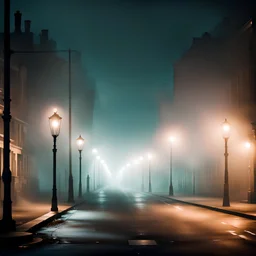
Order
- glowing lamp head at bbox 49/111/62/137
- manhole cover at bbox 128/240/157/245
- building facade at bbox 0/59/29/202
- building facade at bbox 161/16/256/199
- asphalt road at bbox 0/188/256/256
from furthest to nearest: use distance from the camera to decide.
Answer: building facade at bbox 161/16/256/199 → building facade at bbox 0/59/29/202 → glowing lamp head at bbox 49/111/62/137 → manhole cover at bbox 128/240/157/245 → asphalt road at bbox 0/188/256/256

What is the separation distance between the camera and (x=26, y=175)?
5756 cm

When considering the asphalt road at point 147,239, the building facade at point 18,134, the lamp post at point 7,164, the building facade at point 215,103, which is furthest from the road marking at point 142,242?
the building facade at point 18,134

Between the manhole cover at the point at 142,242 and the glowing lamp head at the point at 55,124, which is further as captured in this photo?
the glowing lamp head at the point at 55,124

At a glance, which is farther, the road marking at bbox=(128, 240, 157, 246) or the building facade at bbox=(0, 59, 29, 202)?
the building facade at bbox=(0, 59, 29, 202)

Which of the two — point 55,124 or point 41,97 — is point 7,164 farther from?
point 41,97

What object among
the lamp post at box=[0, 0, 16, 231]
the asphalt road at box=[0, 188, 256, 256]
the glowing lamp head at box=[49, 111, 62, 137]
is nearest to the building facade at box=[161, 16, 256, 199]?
the glowing lamp head at box=[49, 111, 62, 137]

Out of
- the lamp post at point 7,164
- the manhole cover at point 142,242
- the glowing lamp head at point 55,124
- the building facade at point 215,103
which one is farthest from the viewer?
the building facade at point 215,103

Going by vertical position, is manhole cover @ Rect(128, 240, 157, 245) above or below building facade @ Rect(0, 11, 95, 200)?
below

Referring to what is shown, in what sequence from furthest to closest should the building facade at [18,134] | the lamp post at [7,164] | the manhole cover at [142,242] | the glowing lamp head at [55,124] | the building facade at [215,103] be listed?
the building facade at [215,103]
the building facade at [18,134]
the glowing lamp head at [55,124]
the lamp post at [7,164]
the manhole cover at [142,242]

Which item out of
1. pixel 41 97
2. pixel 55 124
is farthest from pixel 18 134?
pixel 41 97

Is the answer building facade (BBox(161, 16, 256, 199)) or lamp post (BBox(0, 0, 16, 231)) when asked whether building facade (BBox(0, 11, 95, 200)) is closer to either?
building facade (BBox(161, 16, 256, 199))

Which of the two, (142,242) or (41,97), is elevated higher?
(41,97)

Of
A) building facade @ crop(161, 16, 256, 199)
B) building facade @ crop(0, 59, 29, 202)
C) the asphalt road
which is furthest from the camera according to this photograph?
building facade @ crop(161, 16, 256, 199)

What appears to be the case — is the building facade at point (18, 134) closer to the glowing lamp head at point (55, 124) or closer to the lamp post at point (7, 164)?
the glowing lamp head at point (55, 124)
